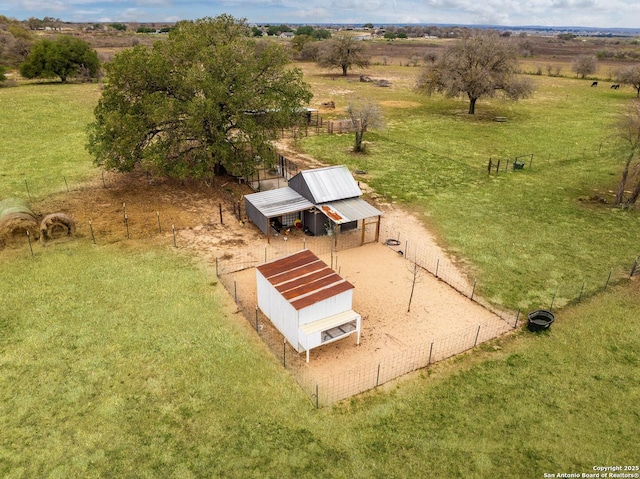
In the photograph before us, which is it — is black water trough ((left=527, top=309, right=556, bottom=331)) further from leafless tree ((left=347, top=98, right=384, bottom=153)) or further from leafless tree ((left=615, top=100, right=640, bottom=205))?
leafless tree ((left=347, top=98, right=384, bottom=153))

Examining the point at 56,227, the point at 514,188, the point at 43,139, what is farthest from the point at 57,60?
the point at 514,188

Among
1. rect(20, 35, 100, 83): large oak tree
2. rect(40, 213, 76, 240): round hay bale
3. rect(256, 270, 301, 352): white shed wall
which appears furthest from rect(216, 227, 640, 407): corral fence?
rect(20, 35, 100, 83): large oak tree

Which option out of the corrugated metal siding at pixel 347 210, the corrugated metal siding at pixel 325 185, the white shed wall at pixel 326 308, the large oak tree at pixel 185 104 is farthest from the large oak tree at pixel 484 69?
the white shed wall at pixel 326 308

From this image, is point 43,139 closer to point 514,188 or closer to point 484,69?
point 514,188

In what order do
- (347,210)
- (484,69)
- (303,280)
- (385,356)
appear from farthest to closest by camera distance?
(484,69), (347,210), (303,280), (385,356)

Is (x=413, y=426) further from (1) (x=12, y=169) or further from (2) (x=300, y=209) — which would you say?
(1) (x=12, y=169)

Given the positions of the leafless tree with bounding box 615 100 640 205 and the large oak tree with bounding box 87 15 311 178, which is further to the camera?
the leafless tree with bounding box 615 100 640 205
